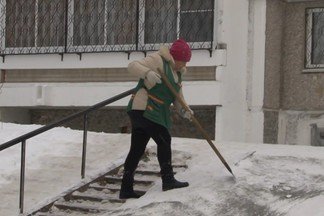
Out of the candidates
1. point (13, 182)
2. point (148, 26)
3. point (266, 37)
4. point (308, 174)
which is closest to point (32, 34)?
point (148, 26)

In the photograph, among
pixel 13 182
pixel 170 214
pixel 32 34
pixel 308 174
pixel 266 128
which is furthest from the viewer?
pixel 32 34

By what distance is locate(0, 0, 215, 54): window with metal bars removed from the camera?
1205cm

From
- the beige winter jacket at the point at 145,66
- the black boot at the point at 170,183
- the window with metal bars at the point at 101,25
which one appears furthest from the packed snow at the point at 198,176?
the window with metal bars at the point at 101,25

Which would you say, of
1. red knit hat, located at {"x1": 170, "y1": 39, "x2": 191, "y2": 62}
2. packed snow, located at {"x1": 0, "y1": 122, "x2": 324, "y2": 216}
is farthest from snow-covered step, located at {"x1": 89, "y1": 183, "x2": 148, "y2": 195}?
Result: red knit hat, located at {"x1": 170, "y1": 39, "x2": 191, "y2": 62}

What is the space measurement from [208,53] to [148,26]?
1315 millimetres

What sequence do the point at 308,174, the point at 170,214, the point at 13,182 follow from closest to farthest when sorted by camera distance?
the point at 170,214, the point at 308,174, the point at 13,182

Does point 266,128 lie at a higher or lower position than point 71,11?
lower

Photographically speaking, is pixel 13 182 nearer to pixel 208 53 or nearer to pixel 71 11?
pixel 208 53

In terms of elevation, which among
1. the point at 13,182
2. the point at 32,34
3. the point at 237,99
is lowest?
the point at 13,182

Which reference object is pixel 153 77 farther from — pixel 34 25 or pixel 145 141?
pixel 34 25

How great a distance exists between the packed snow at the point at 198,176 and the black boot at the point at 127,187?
91 millimetres

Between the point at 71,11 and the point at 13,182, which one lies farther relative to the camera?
the point at 71,11

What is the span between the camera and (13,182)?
8.10 meters

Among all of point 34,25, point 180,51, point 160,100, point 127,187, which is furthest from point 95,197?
point 34,25
